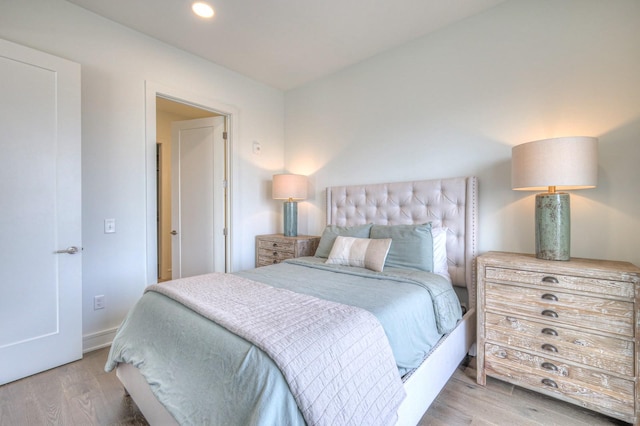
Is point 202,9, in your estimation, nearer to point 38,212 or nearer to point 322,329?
point 38,212

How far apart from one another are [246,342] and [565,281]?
177cm

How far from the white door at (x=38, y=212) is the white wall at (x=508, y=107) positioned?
8.07ft

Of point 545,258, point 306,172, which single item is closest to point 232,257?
point 306,172

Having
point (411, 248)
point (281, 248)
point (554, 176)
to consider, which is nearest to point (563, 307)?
point (554, 176)

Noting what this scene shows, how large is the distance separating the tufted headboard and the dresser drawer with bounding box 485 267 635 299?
0.45 meters

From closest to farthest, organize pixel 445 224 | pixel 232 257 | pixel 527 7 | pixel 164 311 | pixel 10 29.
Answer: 1. pixel 164 311
2. pixel 10 29
3. pixel 527 7
4. pixel 445 224
5. pixel 232 257

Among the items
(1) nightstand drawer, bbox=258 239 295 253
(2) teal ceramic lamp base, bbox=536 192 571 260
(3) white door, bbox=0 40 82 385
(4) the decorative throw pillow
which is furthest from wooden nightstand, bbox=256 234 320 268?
(2) teal ceramic lamp base, bbox=536 192 571 260

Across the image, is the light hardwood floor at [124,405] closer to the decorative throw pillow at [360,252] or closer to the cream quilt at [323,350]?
the cream quilt at [323,350]

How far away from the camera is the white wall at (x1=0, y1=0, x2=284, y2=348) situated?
7.12ft

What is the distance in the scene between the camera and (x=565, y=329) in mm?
1623

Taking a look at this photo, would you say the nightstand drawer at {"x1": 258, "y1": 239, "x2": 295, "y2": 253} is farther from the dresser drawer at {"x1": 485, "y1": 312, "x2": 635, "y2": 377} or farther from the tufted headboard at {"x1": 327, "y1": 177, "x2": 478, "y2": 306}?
the dresser drawer at {"x1": 485, "y1": 312, "x2": 635, "y2": 377}

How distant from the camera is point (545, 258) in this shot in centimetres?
180

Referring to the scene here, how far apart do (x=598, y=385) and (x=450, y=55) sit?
8.34 ft

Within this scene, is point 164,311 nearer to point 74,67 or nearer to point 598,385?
point 74,67
